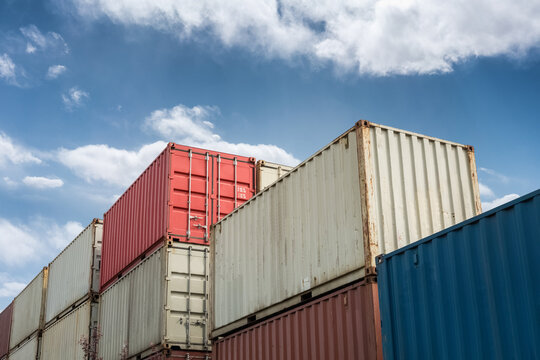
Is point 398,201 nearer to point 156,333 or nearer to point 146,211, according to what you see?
point 156,333

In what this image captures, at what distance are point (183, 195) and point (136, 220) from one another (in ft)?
7.37

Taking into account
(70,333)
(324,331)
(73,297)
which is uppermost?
(73,297)

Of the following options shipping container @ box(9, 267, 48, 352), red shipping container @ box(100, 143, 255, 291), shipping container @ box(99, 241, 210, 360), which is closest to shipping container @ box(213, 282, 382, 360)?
shipping container @ box(99, 241, 210, 360)

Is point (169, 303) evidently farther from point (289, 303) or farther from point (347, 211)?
point (347, 211)

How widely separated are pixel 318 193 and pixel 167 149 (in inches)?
254

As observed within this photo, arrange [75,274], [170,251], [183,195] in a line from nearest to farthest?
[170,251]
[183,195]
[75,274]

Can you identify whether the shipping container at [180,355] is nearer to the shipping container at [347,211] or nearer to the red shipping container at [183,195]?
the shipping container at [347,211]

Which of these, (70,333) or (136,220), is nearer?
(136,220)

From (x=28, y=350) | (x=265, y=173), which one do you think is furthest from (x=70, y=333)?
Result: (x=265, y=173)

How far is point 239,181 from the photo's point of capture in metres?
16.3

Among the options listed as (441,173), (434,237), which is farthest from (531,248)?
(441,173)

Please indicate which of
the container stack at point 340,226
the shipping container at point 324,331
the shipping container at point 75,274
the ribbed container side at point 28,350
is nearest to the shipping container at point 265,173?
the container stack at point 340,226

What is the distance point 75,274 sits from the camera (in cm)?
2112

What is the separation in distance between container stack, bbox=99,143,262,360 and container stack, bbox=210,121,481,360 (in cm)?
263
